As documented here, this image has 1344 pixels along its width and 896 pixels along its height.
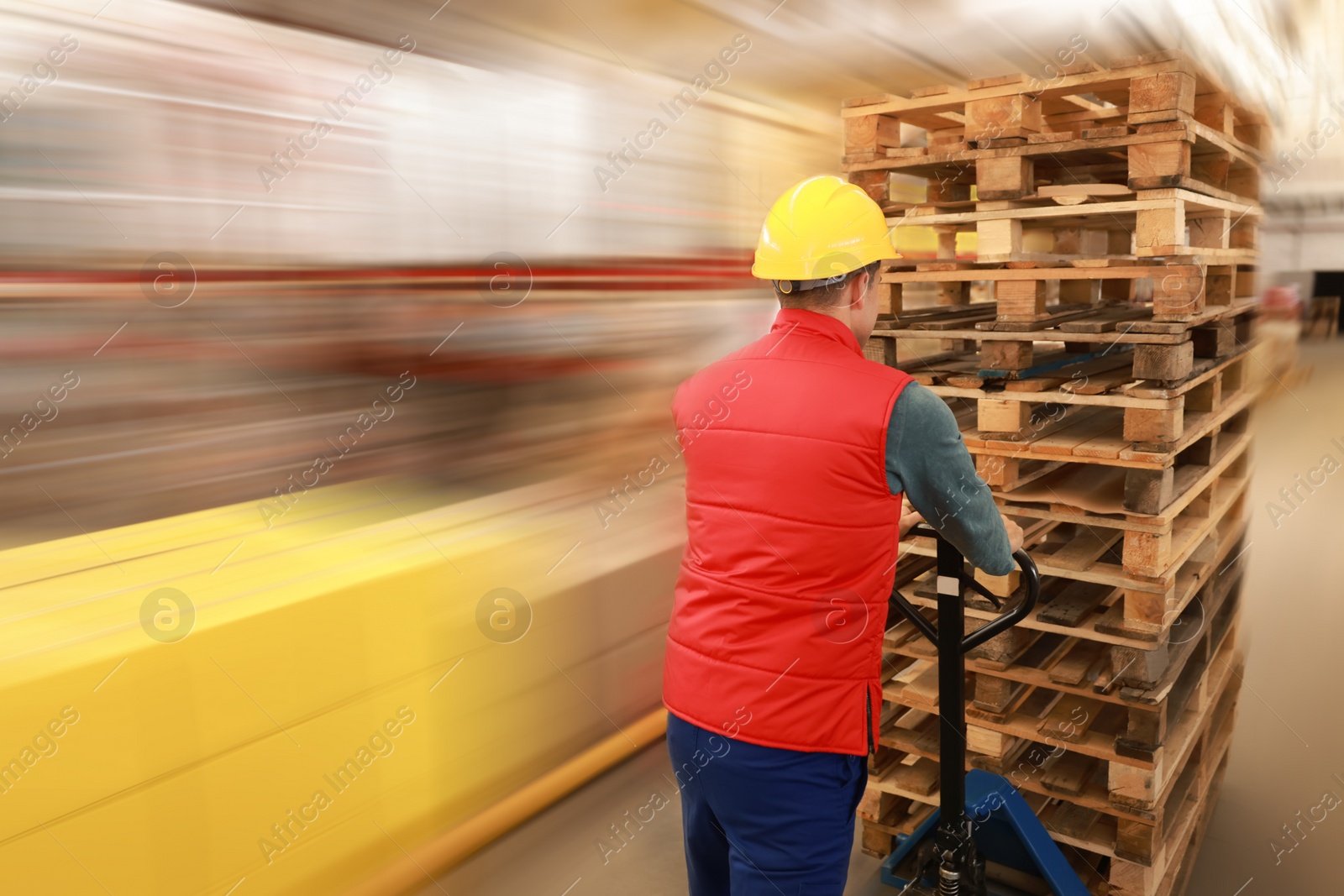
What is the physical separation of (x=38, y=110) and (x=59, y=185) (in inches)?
6.9

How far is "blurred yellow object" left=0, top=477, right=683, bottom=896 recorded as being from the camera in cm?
233

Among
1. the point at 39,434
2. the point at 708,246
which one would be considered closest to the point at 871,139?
the point at 708,246

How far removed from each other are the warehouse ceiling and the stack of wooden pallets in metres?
0.99

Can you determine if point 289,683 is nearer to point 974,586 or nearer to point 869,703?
point 869,703

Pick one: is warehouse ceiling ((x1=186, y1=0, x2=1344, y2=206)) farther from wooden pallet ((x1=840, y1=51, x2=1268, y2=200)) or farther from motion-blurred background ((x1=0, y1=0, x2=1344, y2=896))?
wooden pallet ((x1=840, y1=51, x2=1268, y2=200))

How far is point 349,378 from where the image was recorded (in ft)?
10.4

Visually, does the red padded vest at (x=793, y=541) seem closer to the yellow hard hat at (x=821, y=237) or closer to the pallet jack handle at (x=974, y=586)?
the yellow hard hat at (x=821, y=237)

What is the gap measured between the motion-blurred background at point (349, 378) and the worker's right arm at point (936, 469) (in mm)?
1751

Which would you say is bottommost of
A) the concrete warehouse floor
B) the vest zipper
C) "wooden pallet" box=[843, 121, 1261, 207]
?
the concrete warehouse floor

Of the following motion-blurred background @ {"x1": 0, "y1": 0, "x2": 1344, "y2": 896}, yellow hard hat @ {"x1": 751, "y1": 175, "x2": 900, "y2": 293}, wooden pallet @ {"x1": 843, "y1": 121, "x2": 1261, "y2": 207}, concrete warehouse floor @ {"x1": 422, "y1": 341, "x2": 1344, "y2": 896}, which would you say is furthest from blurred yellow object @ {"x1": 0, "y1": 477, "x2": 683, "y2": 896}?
wooden pallet @ {"x1": 843, "y1": 121, "x2": 1261, "y2": 207}

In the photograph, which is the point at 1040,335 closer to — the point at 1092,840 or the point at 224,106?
the point at 1092,840

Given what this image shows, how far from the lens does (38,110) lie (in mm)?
2297

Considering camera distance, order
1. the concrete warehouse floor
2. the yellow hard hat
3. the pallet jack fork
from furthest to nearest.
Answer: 1. the concrete warehouse floor
2. the pallet jack fork
3. the yellow hard hat

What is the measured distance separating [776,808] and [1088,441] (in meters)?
1.59
